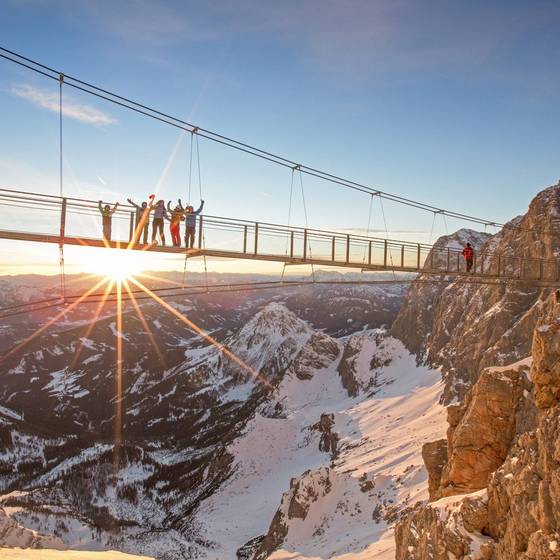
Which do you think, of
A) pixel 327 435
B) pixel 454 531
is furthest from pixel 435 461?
pixel 327 435

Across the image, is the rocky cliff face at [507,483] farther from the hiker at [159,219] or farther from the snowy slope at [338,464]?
the snowy slope at [338,464]

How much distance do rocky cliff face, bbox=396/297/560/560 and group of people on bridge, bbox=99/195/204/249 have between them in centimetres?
1242

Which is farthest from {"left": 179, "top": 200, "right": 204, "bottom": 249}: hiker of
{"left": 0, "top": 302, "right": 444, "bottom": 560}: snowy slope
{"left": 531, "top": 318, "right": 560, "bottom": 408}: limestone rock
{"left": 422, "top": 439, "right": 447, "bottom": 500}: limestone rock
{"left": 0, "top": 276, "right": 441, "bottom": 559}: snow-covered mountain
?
{"left": 0, "top": 276, "right": 441, "bottom": 559}: snow-covered mountain

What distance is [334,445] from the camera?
97.3 meters

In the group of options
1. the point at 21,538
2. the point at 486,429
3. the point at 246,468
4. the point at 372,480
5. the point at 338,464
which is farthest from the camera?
the point at 246,468

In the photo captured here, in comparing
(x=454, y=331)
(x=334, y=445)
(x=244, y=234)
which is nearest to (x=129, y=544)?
(x=334, y=445)

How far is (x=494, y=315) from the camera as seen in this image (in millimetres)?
83188

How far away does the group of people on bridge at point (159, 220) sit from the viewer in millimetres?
16750

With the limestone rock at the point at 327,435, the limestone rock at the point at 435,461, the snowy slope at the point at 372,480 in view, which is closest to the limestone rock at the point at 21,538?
the snowy slope at the point at 372,480

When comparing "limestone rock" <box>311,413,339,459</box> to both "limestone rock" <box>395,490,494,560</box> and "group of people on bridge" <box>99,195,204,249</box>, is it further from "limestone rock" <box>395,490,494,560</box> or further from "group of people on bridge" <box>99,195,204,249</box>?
"group of people on bridge" <box>99,195,204,249</box>

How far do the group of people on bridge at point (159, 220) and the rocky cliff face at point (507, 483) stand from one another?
1242 cm

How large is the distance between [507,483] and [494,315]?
7076 centimetres

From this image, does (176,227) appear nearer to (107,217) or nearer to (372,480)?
(107,217)

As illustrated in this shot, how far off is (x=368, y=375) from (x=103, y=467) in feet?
267
